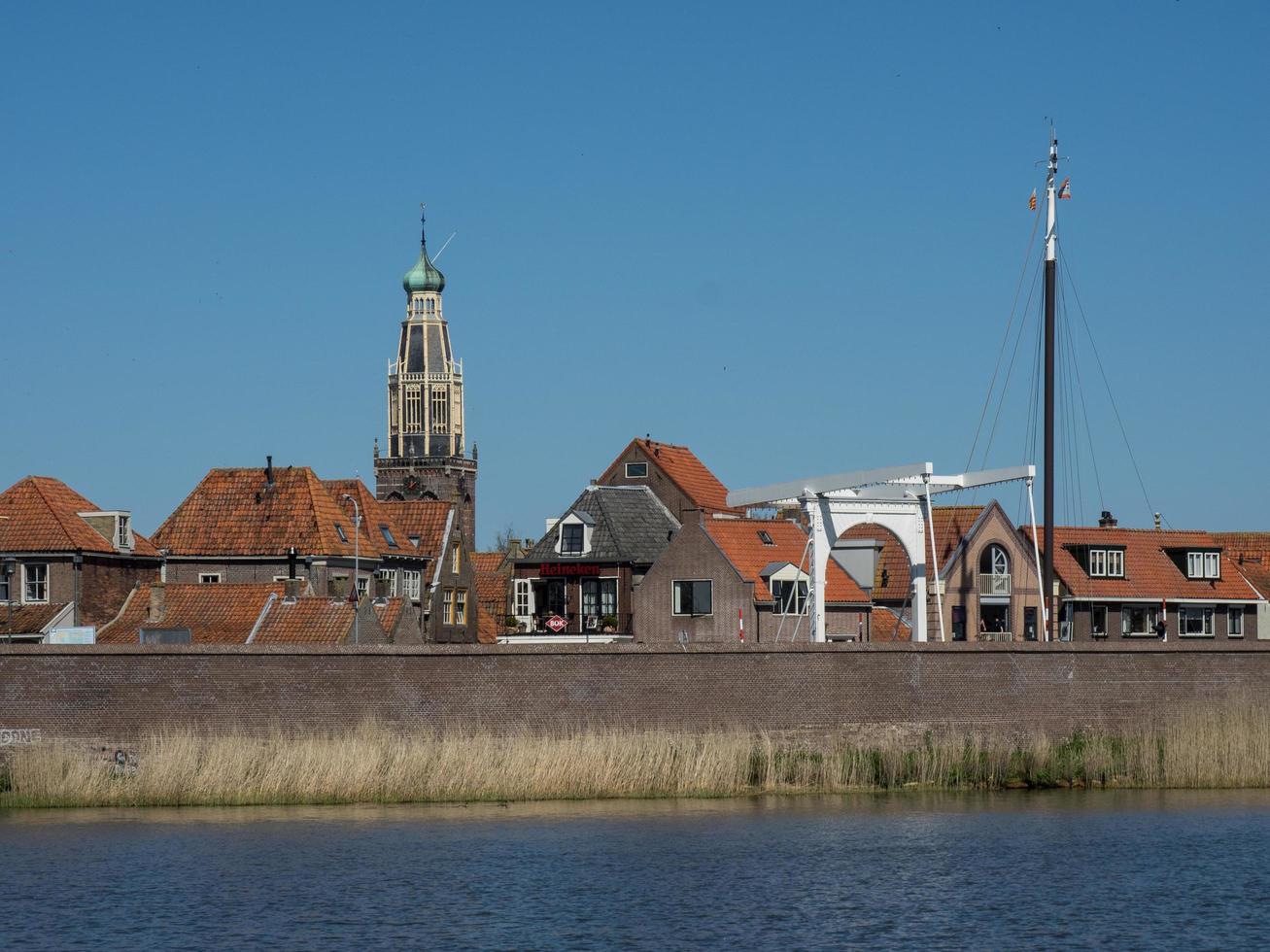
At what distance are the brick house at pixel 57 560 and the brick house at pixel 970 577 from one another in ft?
72.4

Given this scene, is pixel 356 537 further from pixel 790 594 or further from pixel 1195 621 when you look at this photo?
pixel 1195 621

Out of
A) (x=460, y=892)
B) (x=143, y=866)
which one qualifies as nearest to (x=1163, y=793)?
(x=460, y=892)

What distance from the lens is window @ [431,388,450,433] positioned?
15575cm

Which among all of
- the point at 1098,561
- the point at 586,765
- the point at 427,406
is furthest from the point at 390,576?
the point at 427,406

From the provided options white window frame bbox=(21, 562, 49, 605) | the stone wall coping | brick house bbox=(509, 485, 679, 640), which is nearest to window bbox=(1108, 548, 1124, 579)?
brick house bbox=(509, 485, 679, 640)

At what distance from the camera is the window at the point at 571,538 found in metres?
73.5

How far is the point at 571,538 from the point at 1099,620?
2076cm

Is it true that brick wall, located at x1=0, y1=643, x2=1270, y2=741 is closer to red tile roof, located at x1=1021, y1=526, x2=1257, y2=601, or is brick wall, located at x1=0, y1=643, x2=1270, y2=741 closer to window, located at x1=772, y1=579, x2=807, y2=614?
window, located at x1=772, y1=579, x2=807, y2=614

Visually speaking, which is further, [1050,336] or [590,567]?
[590,567]

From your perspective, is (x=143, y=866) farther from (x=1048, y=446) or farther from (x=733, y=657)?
(x=1048, y=446)

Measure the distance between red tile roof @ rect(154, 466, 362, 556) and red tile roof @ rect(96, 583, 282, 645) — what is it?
8.99 meters

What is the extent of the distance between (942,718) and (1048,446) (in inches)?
444

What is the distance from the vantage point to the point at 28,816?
31234 millimetres

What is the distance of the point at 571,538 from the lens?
7375cm
